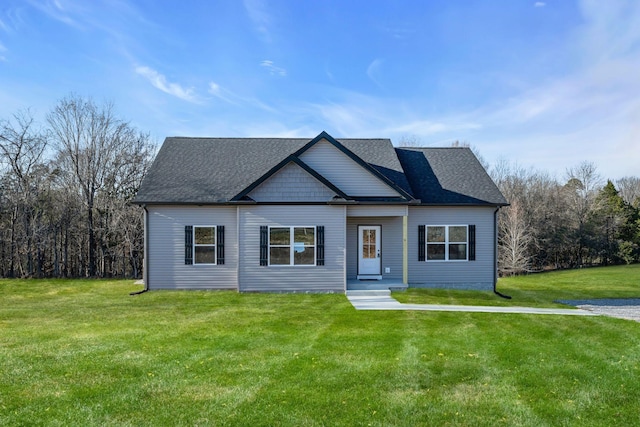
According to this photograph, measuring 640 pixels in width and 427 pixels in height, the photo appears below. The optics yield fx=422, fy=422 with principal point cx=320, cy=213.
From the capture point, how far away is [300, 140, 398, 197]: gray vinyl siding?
1527cm

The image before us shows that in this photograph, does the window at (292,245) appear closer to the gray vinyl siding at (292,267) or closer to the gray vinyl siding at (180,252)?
the gray vinyl siding at (292,267)

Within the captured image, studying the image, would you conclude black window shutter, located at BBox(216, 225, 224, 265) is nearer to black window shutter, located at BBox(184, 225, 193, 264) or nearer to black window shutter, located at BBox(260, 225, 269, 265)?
black window shutter, located at BBox(184, 225, 193, 264)

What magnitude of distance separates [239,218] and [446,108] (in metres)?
18.1

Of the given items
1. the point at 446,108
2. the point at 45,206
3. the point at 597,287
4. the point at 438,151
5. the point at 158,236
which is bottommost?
the point at 597,287

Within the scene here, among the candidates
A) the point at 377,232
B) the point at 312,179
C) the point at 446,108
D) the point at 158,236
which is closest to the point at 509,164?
the point at 446,108

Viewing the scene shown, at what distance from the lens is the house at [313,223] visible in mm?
14469

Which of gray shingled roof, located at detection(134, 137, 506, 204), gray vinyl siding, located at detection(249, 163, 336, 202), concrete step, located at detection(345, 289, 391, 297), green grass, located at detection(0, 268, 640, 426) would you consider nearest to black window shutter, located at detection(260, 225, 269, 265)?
gray vinyl siding, located at detection(249, 163, 336, 202)

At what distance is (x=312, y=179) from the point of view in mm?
14570

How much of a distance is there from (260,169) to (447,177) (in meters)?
7.63

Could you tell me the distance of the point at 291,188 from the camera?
47.6 ft

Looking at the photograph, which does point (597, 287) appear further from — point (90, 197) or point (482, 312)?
point (90, 197)

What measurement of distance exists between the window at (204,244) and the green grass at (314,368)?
3.90 meters

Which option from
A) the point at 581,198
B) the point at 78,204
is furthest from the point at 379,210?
the point at 581,198

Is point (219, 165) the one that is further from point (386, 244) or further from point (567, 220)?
point (567, 220)
